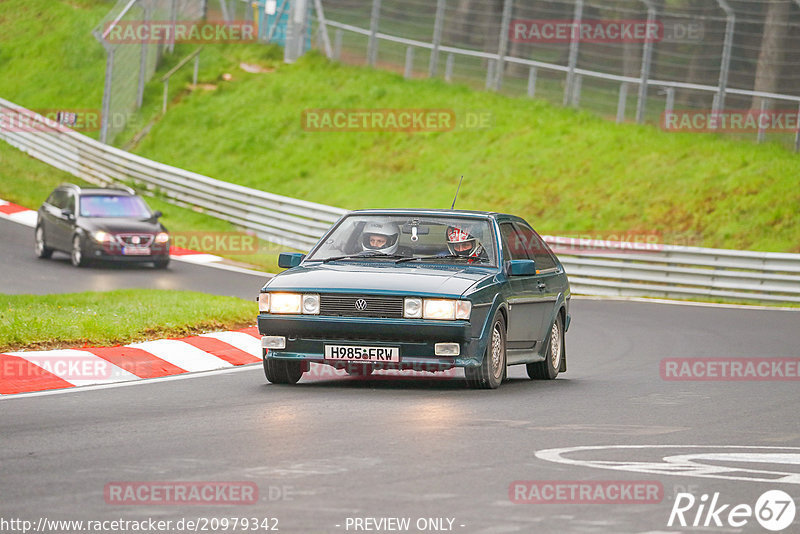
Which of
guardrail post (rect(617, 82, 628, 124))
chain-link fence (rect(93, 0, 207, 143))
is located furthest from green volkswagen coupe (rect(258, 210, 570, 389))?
chain-link fence (rect(93, 0, 207, 143))

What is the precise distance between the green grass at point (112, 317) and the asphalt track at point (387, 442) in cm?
160

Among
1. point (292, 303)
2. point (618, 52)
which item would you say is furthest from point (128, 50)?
point (292, 303)

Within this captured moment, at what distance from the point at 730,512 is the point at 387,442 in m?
2.53

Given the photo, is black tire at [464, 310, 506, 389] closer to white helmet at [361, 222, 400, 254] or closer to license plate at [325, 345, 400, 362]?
license plate at [325, 345, 400, 362]

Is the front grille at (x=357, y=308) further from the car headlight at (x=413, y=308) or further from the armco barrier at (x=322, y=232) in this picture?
the armco barrier at (x=322, y=232)

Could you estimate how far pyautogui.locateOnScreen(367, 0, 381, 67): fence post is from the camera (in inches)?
1636

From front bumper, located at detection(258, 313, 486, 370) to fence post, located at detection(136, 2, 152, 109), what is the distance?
3083 centimetres

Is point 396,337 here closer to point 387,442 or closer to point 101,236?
point 387,442

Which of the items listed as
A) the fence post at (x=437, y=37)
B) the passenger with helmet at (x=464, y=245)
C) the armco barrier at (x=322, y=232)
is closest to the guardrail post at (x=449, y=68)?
the fence post at (x=437, y=37)

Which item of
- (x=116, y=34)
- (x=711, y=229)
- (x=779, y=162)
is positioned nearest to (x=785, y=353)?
(x=711, y=229)

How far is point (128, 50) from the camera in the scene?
4072cm

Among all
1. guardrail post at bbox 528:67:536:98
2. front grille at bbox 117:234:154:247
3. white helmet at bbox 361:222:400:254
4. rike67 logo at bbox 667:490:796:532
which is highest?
guardrail post at bbox 528:67:536:98

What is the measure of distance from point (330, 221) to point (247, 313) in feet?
48.6

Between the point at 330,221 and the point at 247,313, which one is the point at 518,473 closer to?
the point at 247,313
